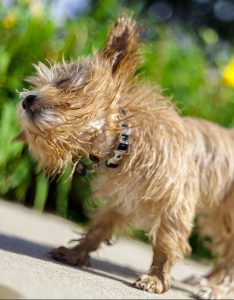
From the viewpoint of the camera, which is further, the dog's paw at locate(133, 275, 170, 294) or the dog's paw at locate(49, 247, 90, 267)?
the dog's paw at locate(49, 247, 90, 267)

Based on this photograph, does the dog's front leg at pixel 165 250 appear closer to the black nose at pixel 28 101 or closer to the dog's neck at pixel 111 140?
the dog's neck at pixel 111 140

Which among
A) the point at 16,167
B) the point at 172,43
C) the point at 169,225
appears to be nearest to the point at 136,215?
the point at 169,225

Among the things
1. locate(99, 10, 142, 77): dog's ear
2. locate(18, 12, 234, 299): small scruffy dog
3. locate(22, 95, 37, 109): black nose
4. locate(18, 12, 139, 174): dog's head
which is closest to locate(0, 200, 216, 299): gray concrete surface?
locate(18, 12, 234, 299): small scruffy dog

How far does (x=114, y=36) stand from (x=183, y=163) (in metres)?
0.99

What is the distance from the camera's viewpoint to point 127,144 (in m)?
5.66

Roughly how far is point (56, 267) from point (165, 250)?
766 mm

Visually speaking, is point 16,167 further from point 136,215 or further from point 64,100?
point 64,100

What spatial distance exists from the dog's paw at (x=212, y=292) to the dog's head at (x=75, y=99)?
1499 millimetres

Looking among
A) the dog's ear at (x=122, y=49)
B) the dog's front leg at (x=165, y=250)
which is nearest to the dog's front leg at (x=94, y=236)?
the dog's front leg at (x=165, y=250)

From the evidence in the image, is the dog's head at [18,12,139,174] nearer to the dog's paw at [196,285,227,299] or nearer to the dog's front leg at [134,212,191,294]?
the dog's front leg at [134,212,191,294]

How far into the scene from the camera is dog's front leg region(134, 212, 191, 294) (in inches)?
230

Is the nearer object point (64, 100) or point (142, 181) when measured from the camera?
point (64, 100)

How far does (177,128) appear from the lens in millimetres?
5930

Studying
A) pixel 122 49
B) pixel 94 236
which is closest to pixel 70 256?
pixel 94 236
